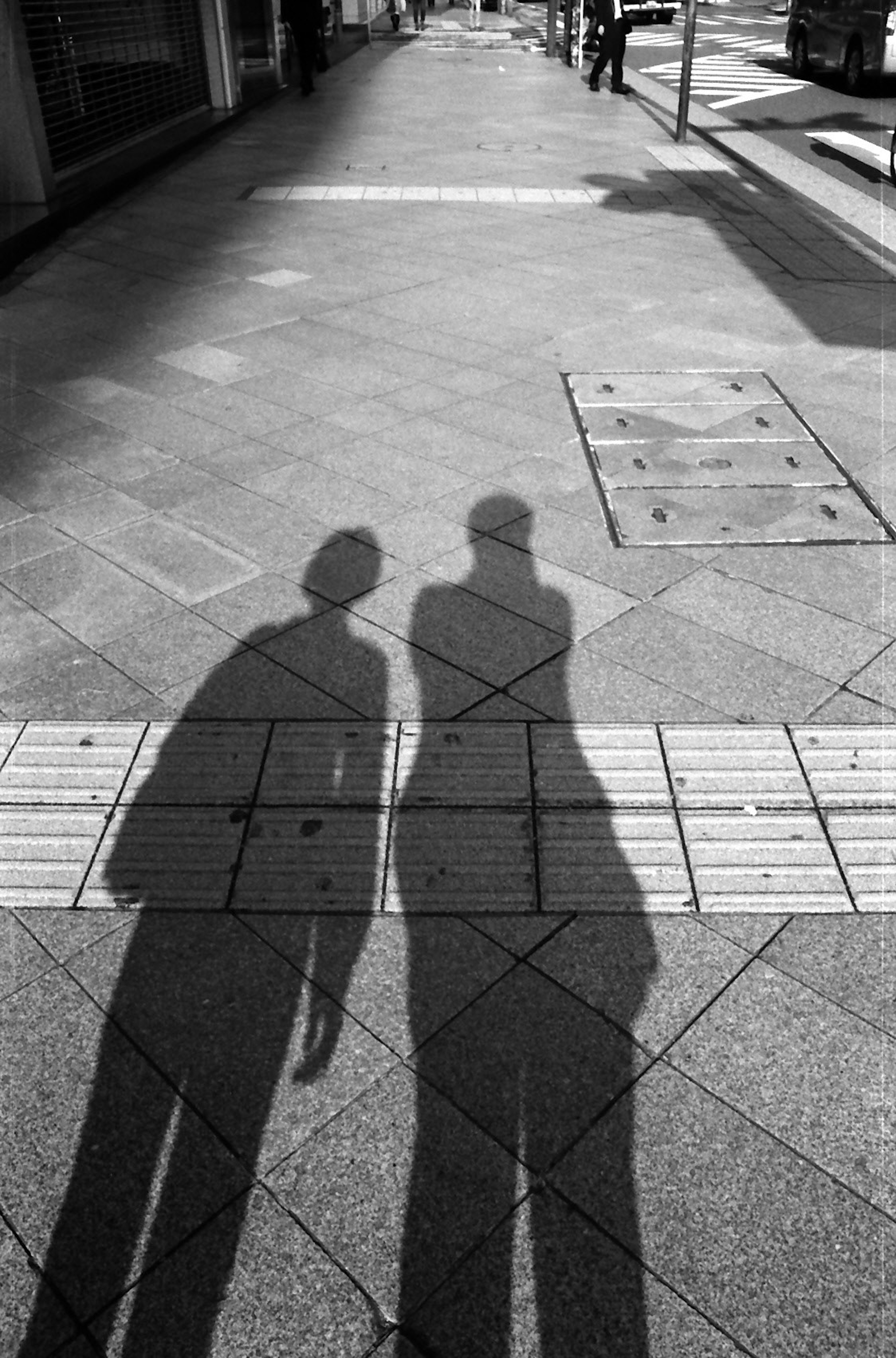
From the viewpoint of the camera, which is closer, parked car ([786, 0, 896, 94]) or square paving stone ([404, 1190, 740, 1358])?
square paving stone ([404, 1190, 740, 1358])

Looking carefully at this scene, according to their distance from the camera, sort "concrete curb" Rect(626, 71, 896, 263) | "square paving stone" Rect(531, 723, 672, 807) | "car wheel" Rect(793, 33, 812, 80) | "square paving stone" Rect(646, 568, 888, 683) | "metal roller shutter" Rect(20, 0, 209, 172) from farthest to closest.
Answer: "car wheel" Rect(793, 33, 812, 80), "metal roller shutter" Rect(20, 0, 209, 172), "concrete curb" Rect(626, 71, 896, 263), "square paving stone" Rect(646, 568, 888, 683), "square paving stone" Rect(531, 723, 672, 807)

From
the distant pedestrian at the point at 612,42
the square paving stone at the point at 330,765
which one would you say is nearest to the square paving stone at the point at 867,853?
the square paving stone at the point at 330,765

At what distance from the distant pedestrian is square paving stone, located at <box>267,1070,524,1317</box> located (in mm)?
21580

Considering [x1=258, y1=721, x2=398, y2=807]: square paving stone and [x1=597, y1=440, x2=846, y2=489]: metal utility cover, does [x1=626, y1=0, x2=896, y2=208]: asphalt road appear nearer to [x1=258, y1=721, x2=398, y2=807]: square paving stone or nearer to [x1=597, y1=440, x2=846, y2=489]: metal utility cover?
[x1=597, y1=440, x2=846, y2=489]: metal utility cover

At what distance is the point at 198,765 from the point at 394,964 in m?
1.25

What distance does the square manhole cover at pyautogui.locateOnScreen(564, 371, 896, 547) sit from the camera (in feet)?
19.3

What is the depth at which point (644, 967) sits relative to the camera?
11.1ft

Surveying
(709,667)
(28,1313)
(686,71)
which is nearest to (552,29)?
(686,71)

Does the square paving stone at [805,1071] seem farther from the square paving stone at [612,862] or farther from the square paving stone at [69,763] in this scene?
the square paving stone at [69,763]

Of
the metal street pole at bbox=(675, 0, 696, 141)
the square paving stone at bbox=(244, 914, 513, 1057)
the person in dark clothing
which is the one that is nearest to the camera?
the square paving stone at bbox=(244, 914, 513, 1057)

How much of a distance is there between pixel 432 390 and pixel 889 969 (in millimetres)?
5313

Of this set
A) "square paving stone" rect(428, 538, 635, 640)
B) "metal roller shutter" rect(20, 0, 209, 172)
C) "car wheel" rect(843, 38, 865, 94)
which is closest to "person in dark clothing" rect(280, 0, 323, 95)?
"metal roller shutter" rect(20, 0, 209, 172)

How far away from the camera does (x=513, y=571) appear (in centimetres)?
548

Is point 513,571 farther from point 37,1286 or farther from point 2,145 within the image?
point 2,145
